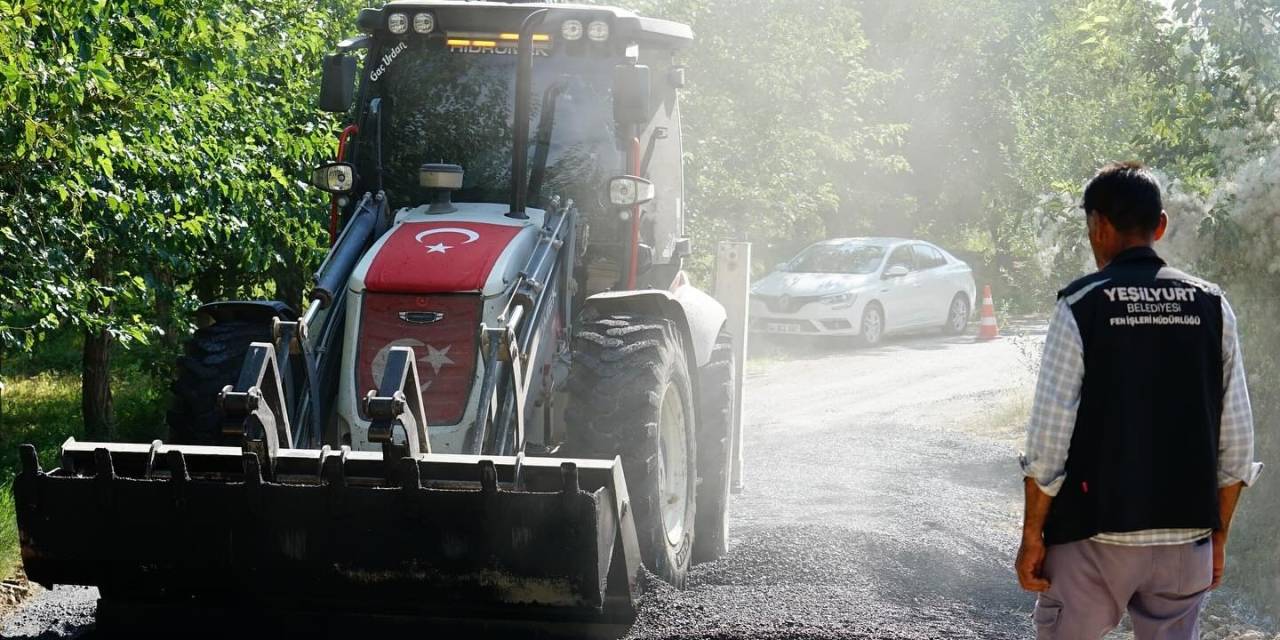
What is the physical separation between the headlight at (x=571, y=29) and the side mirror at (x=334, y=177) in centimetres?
128

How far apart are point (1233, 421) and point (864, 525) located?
4.62m

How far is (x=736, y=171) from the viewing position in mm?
19438

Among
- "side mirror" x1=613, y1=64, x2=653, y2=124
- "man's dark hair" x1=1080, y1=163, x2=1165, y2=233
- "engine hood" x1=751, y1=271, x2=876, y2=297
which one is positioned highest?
"side mirror" x1=613, y1=64, x2=653, y2=124

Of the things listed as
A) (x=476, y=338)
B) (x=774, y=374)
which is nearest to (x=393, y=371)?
(x=476, y=338)

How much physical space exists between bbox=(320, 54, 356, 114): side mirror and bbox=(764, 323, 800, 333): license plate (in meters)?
13.4

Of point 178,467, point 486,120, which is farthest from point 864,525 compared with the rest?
point 178,467

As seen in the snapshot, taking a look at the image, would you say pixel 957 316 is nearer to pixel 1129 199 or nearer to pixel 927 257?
pixel 927 257

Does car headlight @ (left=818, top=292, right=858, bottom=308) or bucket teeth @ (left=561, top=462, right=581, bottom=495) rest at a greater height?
bucket teeth @ (left=561, top=462, right=581, bottom=495)

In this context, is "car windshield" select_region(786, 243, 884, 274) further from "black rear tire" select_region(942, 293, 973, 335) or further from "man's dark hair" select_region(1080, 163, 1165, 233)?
"man's dark hair" select_region(1080, 163, 1165, 233)

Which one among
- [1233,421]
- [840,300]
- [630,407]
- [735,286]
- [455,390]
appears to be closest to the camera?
[1233,421]

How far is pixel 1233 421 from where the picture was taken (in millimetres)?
3887

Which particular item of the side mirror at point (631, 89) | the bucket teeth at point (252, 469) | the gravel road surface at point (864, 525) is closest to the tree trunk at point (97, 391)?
the gravel road surface at point (864, 525)

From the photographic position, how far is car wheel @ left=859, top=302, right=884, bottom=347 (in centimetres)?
2039

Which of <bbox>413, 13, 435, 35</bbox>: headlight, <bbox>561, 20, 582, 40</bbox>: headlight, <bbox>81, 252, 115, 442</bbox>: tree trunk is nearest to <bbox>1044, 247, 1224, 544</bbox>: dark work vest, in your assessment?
<bbox>561, 20, 582, 40</bbox>: headlight
